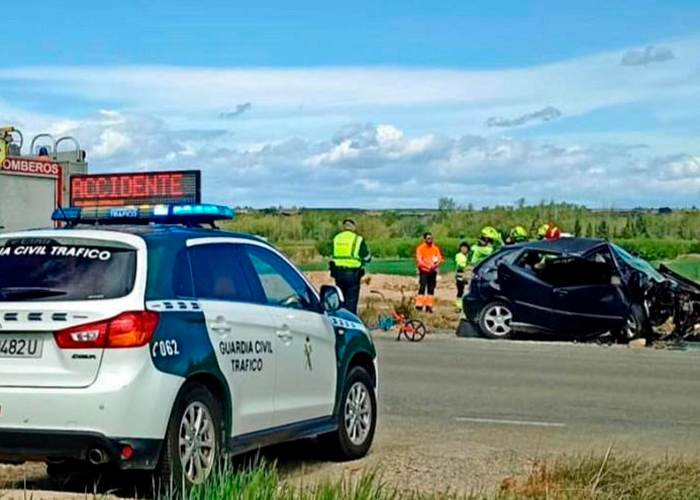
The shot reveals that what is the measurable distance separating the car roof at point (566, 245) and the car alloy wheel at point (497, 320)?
1068mm

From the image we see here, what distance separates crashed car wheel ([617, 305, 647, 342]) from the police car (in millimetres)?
11996

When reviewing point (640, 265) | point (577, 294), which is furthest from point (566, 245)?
point (640, 265)

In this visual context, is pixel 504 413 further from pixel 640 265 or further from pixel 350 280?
pixel 640 265

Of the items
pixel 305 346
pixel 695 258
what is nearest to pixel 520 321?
pixel 305 346

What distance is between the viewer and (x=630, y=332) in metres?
20.5

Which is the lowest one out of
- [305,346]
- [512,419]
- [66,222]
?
[512,419]

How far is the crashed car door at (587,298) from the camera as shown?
20.4 meters

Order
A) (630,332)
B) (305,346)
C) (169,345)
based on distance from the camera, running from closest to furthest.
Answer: (169,345) < (305,346) < (630,332)

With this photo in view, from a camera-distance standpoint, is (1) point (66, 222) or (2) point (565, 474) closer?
(2) point (565, 474)

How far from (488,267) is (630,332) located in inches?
97.6

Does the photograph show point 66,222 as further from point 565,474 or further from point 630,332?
point 630,332

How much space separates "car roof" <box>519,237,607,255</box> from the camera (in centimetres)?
2073

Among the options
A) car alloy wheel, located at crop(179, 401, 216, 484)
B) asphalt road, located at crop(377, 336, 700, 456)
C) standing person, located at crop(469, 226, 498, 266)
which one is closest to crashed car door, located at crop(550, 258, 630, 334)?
asphalt road, located at crop(377, 336, 700, 456)

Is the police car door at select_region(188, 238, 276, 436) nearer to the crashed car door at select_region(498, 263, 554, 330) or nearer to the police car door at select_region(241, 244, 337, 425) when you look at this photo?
the police car door at select_region(241, 244, 337, 425)
